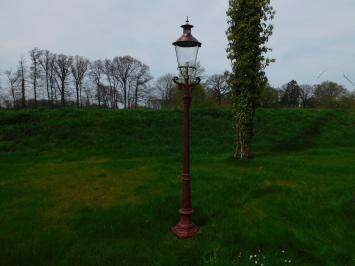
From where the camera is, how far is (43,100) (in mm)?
52406

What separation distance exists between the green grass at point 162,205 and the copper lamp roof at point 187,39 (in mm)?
3524

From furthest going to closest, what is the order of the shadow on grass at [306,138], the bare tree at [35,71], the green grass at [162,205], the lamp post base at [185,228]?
the bare tree at [35,71], the shadow on grass at [306,138], the lamp post base at [185,228], the green grass at [162,205]

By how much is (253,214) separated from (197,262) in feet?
7.88

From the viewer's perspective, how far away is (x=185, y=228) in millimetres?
6375

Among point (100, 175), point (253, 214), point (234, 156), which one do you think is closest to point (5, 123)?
point (100, 175)

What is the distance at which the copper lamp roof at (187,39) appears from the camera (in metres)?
6.29

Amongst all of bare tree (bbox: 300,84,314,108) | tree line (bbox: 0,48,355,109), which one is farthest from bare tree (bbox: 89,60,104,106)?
bare tree (bbox: 300,84,314,108)

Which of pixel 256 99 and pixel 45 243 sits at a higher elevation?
pixel 256 99

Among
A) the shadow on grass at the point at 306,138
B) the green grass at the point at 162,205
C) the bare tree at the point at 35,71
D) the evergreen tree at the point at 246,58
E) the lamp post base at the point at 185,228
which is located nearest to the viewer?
the green grass at the point at 162,205

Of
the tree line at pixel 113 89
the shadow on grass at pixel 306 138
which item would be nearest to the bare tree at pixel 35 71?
the tree line at pixel 113 89

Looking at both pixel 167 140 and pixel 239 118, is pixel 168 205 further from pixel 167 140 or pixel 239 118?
pixel 167 140

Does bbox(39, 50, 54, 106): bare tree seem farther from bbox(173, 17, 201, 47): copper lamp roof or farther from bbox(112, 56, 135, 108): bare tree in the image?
bbox(173, 17, 201, 47): copper lamp roof

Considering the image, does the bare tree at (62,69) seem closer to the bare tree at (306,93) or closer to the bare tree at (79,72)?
the bare tree at (79,72)

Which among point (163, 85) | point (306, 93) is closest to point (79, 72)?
point (163, 85)
